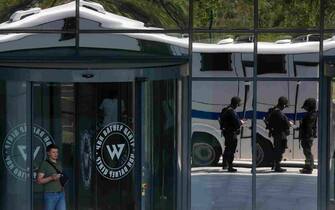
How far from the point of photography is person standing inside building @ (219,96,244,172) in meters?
15.8

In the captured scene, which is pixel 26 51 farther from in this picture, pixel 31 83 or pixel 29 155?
pixel 29 155

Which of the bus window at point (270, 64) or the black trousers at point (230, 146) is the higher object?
the bus window at point (270, 64)

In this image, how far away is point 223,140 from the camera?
15.9 metres

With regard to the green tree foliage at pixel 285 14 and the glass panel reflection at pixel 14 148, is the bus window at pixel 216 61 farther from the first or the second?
the glass panel reflection at pixel 14 148

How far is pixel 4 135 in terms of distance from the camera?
1505 centimetres

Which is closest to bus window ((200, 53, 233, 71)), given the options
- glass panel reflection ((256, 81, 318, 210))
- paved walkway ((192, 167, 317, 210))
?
glass panel reflection ((256, 81, 318, 210))

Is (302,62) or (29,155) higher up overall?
(302,62)

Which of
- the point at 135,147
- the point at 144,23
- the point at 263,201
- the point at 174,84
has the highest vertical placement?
the point at 144,23

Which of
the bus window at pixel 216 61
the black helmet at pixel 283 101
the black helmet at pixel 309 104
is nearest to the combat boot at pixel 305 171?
the black helmet at pixel 309 104

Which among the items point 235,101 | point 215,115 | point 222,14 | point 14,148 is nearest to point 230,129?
point 215,115

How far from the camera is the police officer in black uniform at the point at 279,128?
51.8 feet

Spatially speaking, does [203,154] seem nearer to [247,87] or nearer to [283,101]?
[247,87]

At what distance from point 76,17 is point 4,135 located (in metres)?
2.27

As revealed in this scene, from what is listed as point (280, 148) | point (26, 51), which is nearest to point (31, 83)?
point (26, 51)
